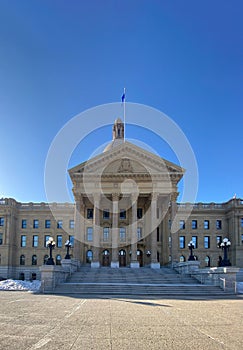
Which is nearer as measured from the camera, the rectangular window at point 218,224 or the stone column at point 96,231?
the stone column at point 96,231

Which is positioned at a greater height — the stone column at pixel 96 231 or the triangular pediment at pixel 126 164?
the triangular pediment at pixel 126 164

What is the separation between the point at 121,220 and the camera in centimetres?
6069

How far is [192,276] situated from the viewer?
124 ft

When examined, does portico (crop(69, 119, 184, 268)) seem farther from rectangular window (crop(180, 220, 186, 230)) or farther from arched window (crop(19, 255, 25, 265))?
arched window (crop(19, 255, 25, 265))

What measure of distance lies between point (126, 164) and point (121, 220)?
1263 cm

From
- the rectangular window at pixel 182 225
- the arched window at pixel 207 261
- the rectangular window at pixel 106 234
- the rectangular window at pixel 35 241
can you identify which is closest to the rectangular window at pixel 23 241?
the rectangular window at pixel 35 241

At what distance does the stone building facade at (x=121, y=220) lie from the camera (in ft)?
165

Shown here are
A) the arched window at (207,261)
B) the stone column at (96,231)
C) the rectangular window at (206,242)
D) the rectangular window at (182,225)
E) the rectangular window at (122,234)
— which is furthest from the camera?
the rectangular window at (182,225)

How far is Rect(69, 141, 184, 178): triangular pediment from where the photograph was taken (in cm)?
5053

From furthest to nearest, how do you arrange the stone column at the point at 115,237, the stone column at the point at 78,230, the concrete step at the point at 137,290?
the stone column at the point at 78,230 → the stone column at the point at 115,237 → the concrete step at the point at 137,290

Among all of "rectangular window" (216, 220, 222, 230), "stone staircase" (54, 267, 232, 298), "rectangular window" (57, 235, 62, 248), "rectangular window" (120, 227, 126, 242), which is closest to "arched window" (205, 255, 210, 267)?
"rectangular window" (216, 220, 222, 230)

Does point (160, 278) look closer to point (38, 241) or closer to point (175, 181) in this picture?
point (175, 181)

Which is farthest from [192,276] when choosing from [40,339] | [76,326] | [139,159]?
[40,339]

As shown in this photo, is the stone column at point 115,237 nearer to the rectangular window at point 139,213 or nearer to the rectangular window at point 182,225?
the rectangular window at point 139,213
